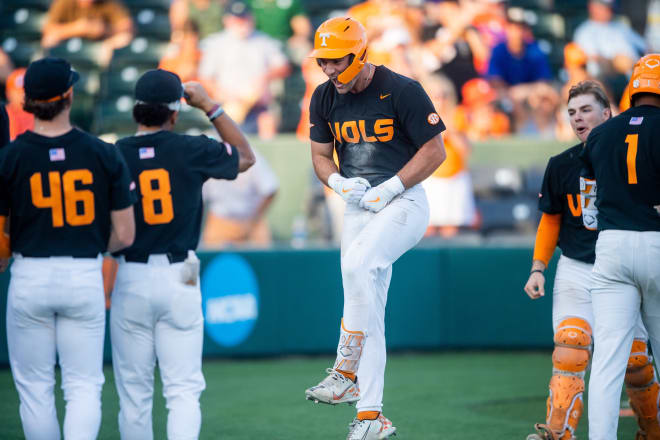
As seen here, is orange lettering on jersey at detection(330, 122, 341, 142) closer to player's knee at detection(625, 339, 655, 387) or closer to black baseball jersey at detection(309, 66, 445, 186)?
black baseball jersey at detection(309, 66, 445, 186)

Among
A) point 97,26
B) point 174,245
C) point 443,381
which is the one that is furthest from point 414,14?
point 174,245

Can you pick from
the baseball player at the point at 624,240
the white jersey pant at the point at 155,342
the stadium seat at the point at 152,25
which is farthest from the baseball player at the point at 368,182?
the stadium seat at the point at 152,25

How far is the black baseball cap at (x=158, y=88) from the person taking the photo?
15.4ft

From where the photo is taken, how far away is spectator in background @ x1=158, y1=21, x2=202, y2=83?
11406mm

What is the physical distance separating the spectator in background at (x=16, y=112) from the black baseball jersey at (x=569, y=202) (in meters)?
4.34

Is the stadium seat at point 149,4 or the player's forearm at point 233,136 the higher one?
the stadium seat at point 149,4

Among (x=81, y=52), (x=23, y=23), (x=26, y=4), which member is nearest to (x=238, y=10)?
(x=81, y=52)

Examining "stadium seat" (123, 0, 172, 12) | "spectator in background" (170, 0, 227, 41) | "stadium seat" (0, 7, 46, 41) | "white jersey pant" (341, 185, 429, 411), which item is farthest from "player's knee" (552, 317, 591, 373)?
"stadium seat" (0, 7, 46, 41)

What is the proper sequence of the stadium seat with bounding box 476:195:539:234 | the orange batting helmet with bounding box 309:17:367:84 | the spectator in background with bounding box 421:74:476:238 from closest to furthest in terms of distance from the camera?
the orange batting helmet with bounding box 309:17:367:84 < the spectator in background with bounding box 421:74:476:238 < the stadium seat with bounding box 476:195:539:234

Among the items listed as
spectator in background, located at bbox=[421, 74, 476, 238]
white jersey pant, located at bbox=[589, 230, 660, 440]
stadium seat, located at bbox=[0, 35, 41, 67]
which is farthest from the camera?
stadium seat, located at bbox=[0, 35, 41, 67]

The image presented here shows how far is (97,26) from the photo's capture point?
12328 mm

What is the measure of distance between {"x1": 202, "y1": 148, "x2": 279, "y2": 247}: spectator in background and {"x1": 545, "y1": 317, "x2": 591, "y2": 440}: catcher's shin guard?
5088mm

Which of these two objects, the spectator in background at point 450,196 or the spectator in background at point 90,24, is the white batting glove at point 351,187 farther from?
the spectator in background at point 90,24

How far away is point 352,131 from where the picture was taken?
208 inches
